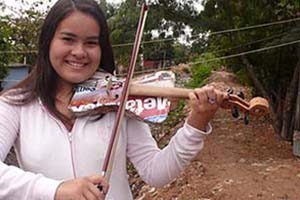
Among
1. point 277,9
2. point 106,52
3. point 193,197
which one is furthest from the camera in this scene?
point 277,9

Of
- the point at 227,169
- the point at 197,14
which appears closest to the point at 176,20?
the point at 197,14

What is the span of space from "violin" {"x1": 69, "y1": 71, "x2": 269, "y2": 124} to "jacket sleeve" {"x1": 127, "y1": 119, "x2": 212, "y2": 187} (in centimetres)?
6

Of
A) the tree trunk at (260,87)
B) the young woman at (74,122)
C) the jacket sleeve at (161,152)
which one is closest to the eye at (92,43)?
the young woman at (74,122)

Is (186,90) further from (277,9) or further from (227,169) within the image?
(277,9)

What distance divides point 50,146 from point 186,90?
1.12 ft

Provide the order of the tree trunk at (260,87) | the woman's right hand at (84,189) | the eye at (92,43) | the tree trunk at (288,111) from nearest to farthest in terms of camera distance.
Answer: the woman's right hand at (84,189) → the eye at (92,43) → the tree trunk at (288,111) → the tree trunk at (260,87)

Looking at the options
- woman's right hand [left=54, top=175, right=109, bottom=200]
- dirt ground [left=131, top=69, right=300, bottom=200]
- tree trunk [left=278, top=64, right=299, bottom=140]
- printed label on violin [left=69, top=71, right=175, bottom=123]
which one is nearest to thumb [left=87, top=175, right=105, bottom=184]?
woman's right hand [left=54, top=175, right=109, bottom=200]

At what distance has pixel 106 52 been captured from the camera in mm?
1457

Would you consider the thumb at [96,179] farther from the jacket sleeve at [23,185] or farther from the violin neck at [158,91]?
the violin neck at [158,91]

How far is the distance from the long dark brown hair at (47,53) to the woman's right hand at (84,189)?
0.28 meters

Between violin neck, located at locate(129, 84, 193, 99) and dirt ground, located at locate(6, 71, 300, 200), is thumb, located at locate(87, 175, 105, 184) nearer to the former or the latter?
violin neck, located at locate(129, 84, 193, 99)

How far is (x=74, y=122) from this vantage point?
140 cm

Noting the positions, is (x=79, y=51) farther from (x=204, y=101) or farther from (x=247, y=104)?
(x=247, y=104)

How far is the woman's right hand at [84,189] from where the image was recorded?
3.67ft
